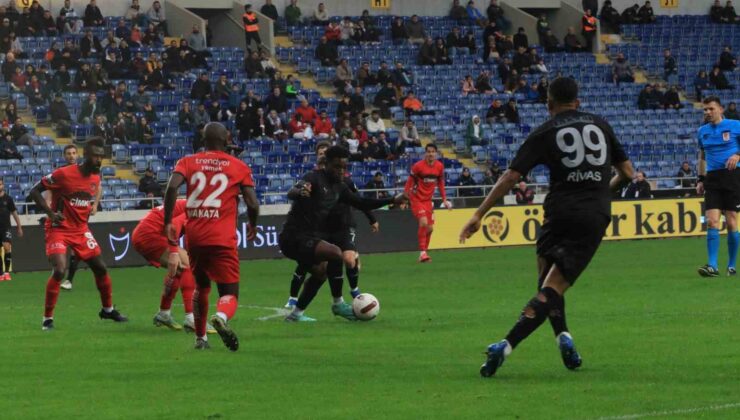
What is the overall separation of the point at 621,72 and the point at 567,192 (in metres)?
37.6

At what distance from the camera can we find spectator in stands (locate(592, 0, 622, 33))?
166 feet

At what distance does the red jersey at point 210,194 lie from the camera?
12.3m

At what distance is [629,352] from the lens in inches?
453

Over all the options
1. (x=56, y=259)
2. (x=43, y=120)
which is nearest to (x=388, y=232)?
(x=43, y=120)

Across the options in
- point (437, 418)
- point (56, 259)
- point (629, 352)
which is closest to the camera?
point (437, 418)

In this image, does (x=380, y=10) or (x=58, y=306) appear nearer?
(x=58, y=306)

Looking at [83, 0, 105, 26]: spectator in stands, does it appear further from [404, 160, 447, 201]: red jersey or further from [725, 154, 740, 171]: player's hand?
[725, 154, 740, 171]: player's hand

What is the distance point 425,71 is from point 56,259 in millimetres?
29084

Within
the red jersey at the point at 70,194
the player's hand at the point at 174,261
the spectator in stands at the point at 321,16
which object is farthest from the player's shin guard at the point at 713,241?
the spectator in stands at the point at 321,16

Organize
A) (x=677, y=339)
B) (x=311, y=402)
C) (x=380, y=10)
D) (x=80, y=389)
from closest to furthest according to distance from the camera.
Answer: (x=311, y=402) < (x=80, y=389) < (x=677, y=339) < (x=380, y=10)

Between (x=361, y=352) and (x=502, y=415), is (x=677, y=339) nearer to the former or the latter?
(x=361, y=352)

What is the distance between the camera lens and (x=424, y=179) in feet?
95.7

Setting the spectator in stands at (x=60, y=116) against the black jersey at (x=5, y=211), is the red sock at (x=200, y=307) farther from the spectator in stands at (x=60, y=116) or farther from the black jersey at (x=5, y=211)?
the spectator in stands at (x=60, y=116)

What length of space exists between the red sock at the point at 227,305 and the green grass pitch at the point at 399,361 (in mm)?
385
